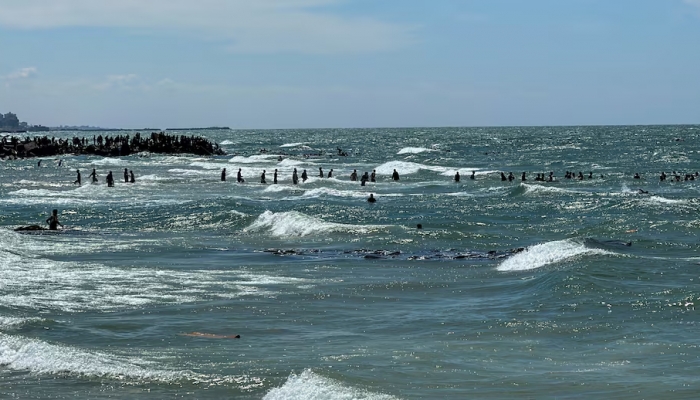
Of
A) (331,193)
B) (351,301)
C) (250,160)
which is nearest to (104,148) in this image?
(250,160)

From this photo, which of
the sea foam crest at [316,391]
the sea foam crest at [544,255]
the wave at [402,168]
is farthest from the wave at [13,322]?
the wave at [402,168]

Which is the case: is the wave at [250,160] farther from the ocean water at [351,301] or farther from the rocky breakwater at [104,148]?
the ocean water at [351,301]

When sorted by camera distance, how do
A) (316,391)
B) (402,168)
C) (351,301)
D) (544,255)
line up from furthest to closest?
(402,168) < (544,255) < (351,301) < (316,391)

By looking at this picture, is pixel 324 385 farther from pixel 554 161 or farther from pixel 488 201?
pixel 554 161

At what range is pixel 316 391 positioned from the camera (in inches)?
506

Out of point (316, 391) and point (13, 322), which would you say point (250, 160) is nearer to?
point (13, 322)

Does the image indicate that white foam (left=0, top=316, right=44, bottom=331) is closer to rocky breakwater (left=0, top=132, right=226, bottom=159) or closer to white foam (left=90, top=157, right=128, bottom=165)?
white foam (left=90, top=157, right=128, bottom=165)

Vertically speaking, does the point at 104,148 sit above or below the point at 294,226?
above

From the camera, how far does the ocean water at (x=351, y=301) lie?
13.7m

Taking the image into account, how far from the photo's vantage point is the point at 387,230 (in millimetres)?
34156

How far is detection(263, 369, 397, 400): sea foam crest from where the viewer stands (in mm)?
12680

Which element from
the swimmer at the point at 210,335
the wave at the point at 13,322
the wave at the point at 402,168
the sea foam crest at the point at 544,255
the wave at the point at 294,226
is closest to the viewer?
the swimmer at the point at 210,335

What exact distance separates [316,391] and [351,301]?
7259mm

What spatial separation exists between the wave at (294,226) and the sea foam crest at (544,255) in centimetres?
891
